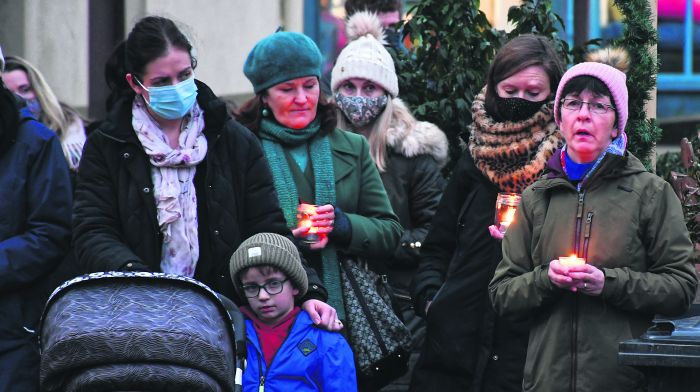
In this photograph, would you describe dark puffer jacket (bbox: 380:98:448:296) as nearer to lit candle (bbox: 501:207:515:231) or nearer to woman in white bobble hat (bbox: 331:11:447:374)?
woman in white bobble hat (bbox: 331:11:447:374)

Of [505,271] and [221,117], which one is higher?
[221,117]

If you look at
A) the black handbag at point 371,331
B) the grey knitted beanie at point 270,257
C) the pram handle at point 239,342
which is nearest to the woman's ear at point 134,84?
the grey knitted beanie at point 270,257

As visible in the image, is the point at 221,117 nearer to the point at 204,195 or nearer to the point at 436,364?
the point at 204,195

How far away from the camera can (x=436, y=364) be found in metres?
7.18

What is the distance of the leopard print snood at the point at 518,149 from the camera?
22.5 ft

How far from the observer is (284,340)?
671 cm

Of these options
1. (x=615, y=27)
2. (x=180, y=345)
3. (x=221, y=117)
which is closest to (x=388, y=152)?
(x=221, y=117)

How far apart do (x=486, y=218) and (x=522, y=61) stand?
69cm

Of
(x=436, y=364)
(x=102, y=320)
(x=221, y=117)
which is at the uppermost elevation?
(x=221, y=117)

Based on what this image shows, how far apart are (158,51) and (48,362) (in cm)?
165

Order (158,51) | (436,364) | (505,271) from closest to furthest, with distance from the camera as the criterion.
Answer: (505,271) → (158,51) → (436,364)

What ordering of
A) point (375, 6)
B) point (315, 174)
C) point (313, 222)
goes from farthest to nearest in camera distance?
point (375, 6)
point (315, 174)
point (313, 222)

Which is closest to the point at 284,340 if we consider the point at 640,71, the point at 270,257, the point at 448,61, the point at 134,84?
the point at 270,257

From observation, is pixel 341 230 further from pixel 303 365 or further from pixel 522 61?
pixel 522 61
